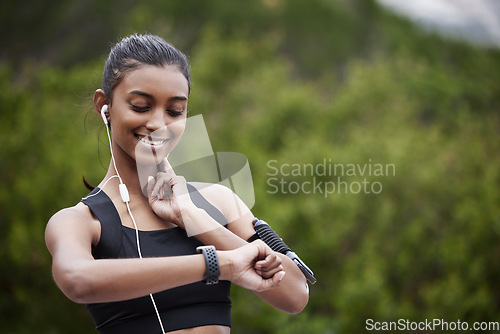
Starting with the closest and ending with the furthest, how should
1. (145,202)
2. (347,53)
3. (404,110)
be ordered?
1. (145,202)
2. (404,110)
3. (347,53)

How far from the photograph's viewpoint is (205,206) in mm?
1570

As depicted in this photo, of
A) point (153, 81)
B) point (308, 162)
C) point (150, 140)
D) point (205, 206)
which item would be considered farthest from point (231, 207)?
point (308, 162)

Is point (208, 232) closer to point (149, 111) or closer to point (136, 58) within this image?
point (149, 111)

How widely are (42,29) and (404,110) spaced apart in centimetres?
1342

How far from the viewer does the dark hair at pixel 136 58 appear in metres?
1.43

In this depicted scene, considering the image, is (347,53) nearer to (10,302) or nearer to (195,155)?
(10,302)

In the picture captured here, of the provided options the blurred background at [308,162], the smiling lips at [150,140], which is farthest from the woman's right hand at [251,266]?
the blurred background at [308,162]

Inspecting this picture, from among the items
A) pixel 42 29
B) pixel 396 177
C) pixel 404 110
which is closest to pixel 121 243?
pixel 396 177

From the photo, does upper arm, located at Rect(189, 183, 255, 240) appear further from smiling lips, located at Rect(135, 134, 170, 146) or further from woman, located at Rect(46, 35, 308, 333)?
smiling lips, located at Rect(135, 134, 170, 146)

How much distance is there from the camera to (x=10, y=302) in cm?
916

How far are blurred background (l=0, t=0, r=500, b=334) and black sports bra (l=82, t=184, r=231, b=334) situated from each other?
1.63 ft

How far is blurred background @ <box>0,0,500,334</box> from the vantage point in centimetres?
925

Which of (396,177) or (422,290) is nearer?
(422,290)

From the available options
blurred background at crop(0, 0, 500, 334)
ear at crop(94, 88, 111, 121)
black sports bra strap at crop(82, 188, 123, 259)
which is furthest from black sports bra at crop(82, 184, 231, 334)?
blurred background at crop(0, 0, 500, 334)
